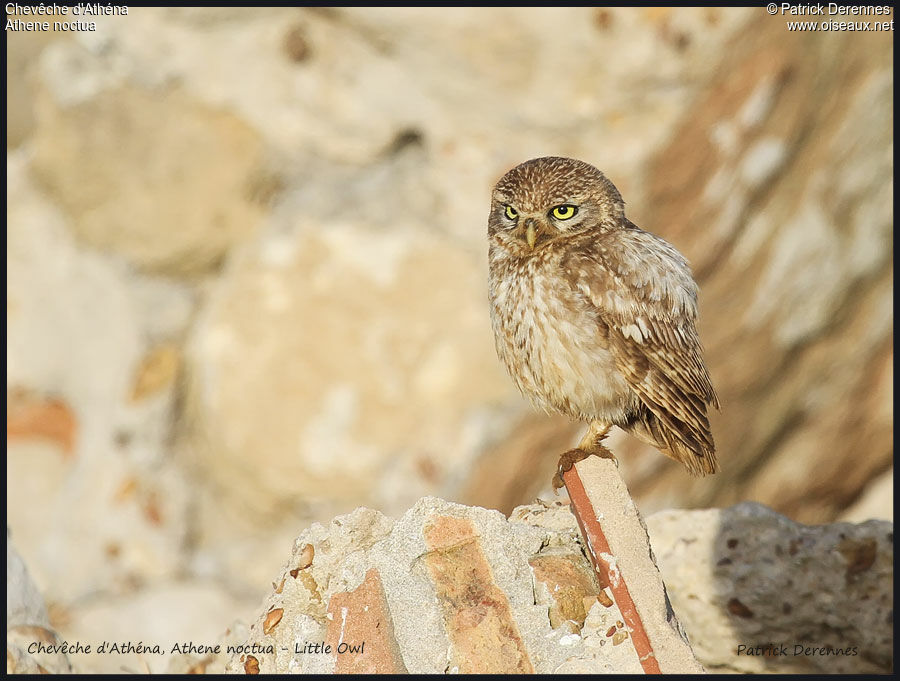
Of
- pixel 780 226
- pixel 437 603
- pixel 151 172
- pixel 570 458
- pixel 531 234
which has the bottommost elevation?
pixel 437 603

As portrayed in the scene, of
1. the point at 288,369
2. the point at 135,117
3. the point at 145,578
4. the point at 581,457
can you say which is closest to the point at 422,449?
the point at 288,369

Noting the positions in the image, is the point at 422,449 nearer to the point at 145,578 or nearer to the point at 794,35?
the point at 145,578

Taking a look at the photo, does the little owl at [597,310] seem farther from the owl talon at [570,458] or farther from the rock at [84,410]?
the rock at [84,410]

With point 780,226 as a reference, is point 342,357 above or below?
above

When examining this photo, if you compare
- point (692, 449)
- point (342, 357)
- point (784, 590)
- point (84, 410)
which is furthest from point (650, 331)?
point (84, 410)

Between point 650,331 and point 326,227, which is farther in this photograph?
point 326,227

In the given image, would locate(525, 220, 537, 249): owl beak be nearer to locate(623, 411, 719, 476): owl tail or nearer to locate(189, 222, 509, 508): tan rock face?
locate(623, 411, 719, 476): owl tail

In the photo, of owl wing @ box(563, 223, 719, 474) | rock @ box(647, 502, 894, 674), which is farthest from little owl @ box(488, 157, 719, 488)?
rock @ box(647, 502, 894, 674)

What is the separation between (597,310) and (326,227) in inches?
182

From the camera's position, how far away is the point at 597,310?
17.2 ft

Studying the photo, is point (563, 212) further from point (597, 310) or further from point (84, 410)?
point (84, 410)

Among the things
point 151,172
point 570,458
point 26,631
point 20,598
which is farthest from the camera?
point 151,172

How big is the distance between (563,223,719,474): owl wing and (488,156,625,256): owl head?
0.13 m

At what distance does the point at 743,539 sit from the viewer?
595 cm
